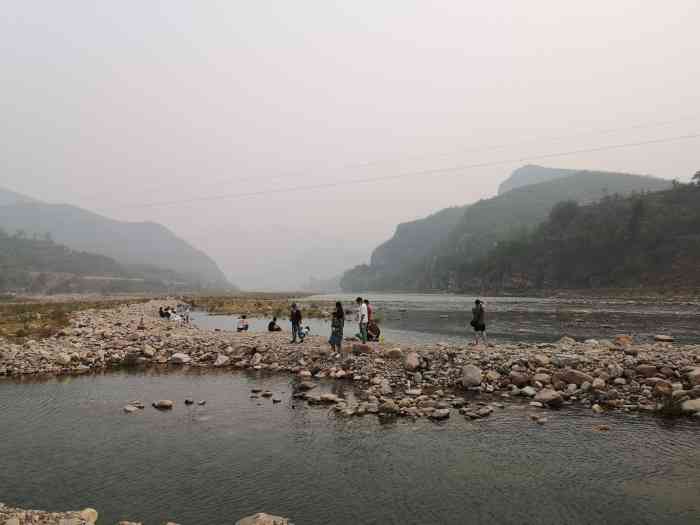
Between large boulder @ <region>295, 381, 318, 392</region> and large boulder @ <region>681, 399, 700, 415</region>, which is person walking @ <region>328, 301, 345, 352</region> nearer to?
large boulder @ <region>295, 381, 318, 392</region>

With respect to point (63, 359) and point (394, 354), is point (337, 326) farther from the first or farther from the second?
point (63, 359)

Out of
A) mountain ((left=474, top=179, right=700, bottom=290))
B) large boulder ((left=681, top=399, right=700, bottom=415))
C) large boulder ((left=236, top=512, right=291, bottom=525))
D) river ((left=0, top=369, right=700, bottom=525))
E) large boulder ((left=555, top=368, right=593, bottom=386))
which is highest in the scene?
mountain ((left=474, top=179, right=700, bottom=290))

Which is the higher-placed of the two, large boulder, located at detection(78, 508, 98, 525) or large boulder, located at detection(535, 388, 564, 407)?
large boulder, located at detection(535, 388, 564, 407)

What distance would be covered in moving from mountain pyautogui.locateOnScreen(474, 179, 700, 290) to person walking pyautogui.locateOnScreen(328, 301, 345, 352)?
9478 centimetres

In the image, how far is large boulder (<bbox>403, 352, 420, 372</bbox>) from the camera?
20.6 metres

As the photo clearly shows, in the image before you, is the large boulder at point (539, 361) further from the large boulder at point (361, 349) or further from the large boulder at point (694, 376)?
the large boulder at point (361, 349)

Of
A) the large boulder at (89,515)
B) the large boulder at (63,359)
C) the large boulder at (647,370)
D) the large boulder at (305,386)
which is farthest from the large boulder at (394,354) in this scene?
the large boulder at (63,359)

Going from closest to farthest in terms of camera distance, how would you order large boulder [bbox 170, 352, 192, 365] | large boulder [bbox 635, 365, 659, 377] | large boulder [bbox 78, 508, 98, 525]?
large boulder [bbox 78, 508, 98, 525]
large boulder [bbox 635, 365, 659, 377]
large boulder [bbox 170, 352, 192, 365]

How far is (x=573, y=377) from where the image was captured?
17938mm

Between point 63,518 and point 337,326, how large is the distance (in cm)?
1601

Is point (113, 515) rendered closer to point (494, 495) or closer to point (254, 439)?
point (254, 439)

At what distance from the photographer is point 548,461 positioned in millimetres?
11523

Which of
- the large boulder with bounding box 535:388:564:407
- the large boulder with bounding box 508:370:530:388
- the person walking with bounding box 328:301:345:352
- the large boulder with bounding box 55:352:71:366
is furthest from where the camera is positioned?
the large boulder with bounding box 55:352:71:366

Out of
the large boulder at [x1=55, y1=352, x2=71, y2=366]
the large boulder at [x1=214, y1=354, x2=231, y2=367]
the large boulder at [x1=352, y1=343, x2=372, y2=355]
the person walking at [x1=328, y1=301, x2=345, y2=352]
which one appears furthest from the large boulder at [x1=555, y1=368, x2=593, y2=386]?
the large boulder at [x1=55, y1=352, x2=71, y2=366]
